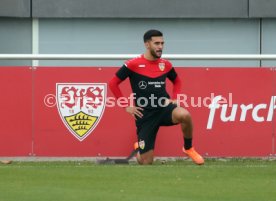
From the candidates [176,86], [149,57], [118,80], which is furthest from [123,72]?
[176,86]

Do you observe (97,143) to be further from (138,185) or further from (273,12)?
(273,12)

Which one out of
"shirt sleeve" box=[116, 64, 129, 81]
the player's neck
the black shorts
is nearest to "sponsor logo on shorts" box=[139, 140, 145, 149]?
the black shorts

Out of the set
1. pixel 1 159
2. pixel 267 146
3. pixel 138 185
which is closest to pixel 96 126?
pixel 1 159

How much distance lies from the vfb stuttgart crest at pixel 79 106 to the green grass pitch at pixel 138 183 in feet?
8.06

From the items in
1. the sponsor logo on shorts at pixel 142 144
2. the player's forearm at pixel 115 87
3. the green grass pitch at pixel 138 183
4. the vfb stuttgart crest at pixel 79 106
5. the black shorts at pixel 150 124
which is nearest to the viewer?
the green grass pitch at pixel 138 183

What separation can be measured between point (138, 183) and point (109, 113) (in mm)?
4537

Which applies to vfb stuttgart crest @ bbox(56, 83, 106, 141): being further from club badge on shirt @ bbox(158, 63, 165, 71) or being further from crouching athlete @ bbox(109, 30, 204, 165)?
club badge on shirt @ bbox(158, 63, 165, 71)

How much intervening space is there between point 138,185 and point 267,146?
16.7ft

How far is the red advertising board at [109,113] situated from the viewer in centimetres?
1583

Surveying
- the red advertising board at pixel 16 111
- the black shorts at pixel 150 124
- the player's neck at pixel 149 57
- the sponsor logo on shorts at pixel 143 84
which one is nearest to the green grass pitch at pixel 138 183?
the black shorts at pixel 150 124

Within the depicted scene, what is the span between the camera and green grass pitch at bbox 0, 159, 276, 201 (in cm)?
1045

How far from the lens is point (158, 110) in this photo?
566 inches

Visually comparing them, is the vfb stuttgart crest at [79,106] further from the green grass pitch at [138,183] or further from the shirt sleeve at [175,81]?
the green grass pitch at [138,183]

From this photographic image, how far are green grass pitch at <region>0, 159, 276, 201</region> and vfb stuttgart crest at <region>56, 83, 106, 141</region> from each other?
8.06ft
